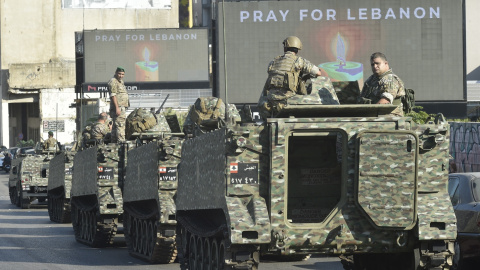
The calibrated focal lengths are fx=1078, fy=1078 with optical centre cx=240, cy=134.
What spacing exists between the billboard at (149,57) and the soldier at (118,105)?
32601 mm

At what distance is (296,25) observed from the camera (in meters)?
43.7

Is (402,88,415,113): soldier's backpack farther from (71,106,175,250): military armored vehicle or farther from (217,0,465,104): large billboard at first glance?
(217,0,465,104): large billboard

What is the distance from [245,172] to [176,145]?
18.0 feet

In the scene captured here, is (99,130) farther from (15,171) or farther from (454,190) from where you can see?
(15,171)

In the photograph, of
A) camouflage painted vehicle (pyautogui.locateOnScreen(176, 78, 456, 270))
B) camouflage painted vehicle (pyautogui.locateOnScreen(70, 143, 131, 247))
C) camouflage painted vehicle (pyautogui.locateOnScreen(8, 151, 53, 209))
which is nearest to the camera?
camouflage painted vehicle (pyautogui.locateOnScreen(176, 78, 456, 270))

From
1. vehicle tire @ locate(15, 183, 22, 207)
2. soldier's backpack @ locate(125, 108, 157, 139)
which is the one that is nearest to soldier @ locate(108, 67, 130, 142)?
soldier's backpack @ locate(125, 108, 157, 139)

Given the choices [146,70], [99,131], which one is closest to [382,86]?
[99,131]

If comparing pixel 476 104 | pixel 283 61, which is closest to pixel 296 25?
pixel 476 104

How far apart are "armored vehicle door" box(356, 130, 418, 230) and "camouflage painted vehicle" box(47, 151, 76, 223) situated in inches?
571

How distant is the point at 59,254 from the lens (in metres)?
17.2

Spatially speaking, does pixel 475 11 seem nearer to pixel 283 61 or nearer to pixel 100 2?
pixel 100 2

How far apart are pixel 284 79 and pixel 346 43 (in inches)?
1271

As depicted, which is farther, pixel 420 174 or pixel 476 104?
pixel 476 104

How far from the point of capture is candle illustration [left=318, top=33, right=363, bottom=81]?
4319 centimetres
